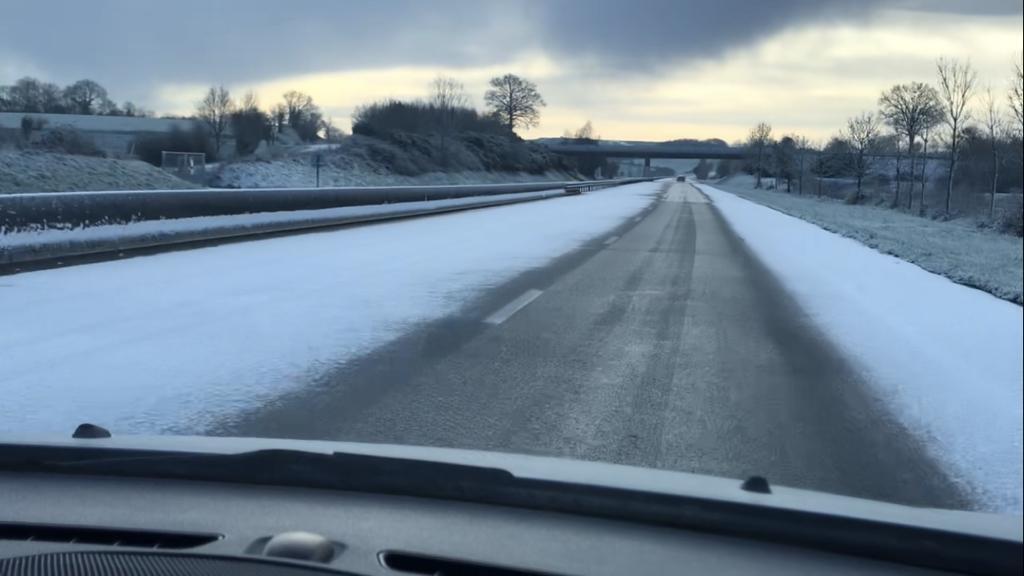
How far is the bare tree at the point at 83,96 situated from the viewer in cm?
4438

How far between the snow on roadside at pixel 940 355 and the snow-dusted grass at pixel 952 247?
188mm

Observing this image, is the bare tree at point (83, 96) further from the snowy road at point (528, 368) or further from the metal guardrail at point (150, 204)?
the snowy road at point (528, 368)

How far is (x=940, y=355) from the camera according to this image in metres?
7.51

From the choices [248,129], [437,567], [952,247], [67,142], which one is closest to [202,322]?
[437,567]

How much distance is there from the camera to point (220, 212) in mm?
18141

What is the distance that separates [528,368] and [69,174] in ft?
82.6

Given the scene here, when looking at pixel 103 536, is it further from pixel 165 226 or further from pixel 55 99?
pixel 55 99

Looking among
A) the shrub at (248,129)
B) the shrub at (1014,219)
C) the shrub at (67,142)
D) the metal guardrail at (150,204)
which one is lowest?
the metal guardrail at (150,204)

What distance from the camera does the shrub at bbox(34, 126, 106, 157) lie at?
3669 centimetres

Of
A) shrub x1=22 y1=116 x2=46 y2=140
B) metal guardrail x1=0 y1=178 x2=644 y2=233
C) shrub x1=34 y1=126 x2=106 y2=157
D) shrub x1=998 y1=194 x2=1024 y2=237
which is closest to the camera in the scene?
shrub x1=998 y1=194 x2=1024 y2=237

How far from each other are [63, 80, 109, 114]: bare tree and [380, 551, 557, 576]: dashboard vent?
46.3 meters

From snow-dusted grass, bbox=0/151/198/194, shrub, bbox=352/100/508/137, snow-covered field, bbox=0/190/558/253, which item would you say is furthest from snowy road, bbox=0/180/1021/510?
shrub, bbox=352/100/508/137

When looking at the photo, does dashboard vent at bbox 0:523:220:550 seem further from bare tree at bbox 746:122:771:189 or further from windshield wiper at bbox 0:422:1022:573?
bare tree at bbox 746:122:771:189

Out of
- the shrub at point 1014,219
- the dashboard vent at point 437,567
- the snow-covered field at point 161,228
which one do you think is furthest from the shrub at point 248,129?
the dashboard vent at point 437,567
